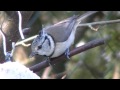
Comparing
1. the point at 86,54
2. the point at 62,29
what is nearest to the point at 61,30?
the point at 62,29

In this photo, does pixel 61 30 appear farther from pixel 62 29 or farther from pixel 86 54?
pixel 86 54

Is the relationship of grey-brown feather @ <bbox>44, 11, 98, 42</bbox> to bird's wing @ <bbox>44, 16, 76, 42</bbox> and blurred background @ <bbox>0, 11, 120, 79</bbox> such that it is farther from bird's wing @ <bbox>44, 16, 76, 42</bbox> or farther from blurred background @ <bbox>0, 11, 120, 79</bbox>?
blurred background @ <bbox>0, 11, 120, 79</bbox>

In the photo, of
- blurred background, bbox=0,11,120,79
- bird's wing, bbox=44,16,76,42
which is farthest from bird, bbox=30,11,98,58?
blurred background, bbox=0,11,120,79

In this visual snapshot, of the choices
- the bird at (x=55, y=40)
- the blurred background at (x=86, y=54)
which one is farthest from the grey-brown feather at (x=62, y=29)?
the blurred background at (x=86, y=54)

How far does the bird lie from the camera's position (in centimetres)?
247

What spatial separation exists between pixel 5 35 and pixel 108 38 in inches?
51.0

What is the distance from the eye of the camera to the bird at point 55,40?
2471 millimetres

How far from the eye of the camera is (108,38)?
10.2 feet

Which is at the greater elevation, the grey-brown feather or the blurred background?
the grey-brown feather

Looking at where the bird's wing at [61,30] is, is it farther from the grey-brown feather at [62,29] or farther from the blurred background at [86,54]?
the blurred background at [86,54]

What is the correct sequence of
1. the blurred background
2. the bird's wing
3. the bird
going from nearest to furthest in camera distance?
the bird, the bird's wing, the blurred background
